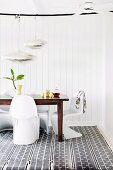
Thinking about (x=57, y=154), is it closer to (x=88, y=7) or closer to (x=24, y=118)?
(x=24, y=118)

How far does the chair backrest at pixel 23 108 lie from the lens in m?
4.82

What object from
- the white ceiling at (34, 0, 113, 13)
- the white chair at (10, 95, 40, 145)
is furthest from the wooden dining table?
the white ceiling at (34, 0, 113, 13)

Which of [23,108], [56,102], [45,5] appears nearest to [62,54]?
[45,5]

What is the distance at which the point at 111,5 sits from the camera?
490 centimetres

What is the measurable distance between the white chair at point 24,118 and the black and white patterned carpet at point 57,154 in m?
0.14

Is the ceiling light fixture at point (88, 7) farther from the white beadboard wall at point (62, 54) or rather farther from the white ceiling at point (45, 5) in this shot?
the white beadboard wall at point (62, 54)

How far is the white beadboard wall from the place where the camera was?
6.55 m

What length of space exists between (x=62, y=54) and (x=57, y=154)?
9.38 feet

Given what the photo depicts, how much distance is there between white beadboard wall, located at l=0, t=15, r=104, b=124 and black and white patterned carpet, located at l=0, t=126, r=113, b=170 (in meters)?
1.43

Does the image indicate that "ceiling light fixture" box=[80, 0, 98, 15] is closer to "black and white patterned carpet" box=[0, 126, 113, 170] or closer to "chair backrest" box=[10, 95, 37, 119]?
"chair backrest" box=[10, 95, 37, 119]

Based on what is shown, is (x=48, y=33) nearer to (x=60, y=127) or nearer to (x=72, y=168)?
(x=60, y=127)

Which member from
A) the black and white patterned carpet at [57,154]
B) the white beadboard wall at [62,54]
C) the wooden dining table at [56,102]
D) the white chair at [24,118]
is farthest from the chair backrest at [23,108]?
the white beadboard wall at [62,54]

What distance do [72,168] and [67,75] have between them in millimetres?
3185

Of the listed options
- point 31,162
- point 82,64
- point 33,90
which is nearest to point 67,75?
point 82,64
